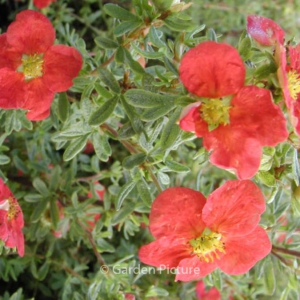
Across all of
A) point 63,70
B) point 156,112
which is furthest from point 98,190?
point 156,112

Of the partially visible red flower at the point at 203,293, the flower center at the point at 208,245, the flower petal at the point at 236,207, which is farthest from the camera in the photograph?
the partially visible red flower at the point at 203,293

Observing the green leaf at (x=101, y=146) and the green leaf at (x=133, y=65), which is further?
the green leaf at (x=101, y=146)

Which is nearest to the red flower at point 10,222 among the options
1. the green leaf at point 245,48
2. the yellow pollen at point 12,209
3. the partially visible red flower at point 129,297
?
the yellow pollen at point 12,209

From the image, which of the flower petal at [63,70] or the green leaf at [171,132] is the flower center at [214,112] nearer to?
the green leaf at [171,132]

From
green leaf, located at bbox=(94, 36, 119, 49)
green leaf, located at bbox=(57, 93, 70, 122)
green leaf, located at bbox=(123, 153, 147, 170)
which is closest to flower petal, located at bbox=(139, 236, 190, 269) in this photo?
green leaf, located at bbox=(123, 153, 147, 170)

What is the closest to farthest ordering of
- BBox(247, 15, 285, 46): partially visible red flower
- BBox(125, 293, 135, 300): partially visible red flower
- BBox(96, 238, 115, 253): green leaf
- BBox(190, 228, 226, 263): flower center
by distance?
BBox(247, 15, 285, 46): partially visible red flower, BBox(190, 228, 226, 263): flower center, BBox(125, 293, 135, 300): partially visible red flower, BBox(96, 238, 115, 253): green leaf

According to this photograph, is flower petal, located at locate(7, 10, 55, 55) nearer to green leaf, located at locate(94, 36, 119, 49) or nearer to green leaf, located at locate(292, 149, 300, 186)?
green leaf, located at locate(94, 36, 119, 49)
